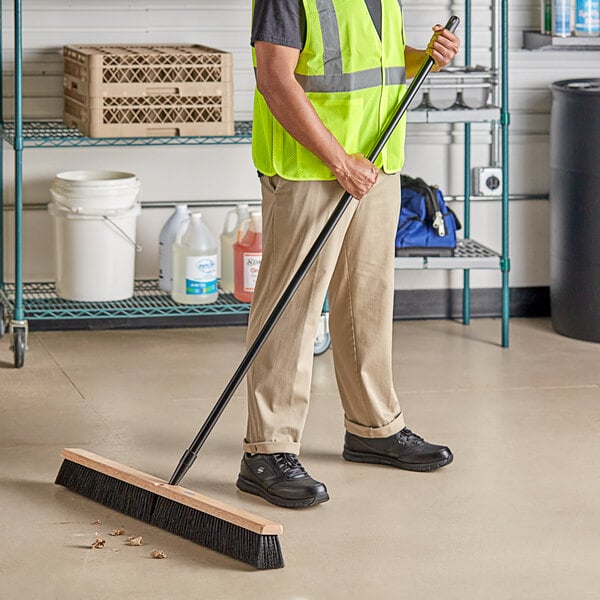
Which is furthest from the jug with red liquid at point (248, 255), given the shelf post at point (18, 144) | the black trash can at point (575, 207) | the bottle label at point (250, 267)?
the black trash can at point (575, 207)

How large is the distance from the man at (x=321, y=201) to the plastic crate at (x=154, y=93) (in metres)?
1.20

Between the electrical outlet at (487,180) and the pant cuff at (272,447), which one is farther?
the electrical outlet at (487,180)

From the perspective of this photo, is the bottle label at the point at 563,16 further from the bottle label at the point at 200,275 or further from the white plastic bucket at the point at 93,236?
the white plastic bucket at the point at 93,236

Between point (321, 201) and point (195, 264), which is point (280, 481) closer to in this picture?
point (321, 201)

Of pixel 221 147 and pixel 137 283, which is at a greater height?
pixel 221 147

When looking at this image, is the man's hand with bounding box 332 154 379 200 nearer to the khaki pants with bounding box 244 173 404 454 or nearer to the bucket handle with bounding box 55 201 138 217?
the khaki pants with bounding box 244 173 404 454

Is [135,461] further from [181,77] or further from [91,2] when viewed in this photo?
[91,2]

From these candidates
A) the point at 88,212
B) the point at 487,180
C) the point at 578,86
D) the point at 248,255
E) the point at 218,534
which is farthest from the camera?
the point at 487,180

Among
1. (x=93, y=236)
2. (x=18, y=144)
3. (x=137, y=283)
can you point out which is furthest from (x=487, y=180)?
(x=18, y=144)

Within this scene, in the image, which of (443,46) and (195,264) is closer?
(443,46)

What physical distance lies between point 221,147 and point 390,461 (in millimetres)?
1956

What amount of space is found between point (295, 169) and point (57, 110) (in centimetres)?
201

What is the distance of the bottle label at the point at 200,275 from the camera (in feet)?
14.3

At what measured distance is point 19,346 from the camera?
4152 millimetres
